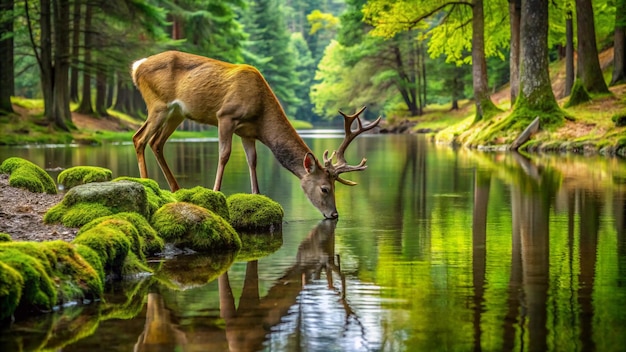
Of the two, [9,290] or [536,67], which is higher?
[536,67]

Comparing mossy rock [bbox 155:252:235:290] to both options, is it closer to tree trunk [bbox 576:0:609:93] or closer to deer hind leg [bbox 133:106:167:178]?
deer hind leg [bbox 133:106:167:178]

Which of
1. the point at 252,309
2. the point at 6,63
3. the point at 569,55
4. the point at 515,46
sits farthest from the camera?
the point at 6,63

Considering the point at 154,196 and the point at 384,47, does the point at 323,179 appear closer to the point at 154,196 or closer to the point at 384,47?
the point at 154,196

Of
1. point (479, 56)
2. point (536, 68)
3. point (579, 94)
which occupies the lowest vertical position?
point (579, 94)

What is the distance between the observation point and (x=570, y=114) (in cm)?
2366

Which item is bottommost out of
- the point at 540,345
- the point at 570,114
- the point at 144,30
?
the point at 540,345

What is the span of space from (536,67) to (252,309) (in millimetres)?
20183

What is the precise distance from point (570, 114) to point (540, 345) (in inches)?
810

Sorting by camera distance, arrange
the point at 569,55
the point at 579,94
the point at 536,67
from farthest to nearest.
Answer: the point at 569,55, the point at 579,94, the point at 536,67

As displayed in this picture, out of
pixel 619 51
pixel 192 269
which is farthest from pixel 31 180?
pixel 619 51

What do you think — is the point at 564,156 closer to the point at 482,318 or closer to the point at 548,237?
the point at 548,237

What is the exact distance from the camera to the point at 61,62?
109 feet

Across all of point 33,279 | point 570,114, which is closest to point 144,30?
point 570,114

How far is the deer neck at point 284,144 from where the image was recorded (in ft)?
35.0
